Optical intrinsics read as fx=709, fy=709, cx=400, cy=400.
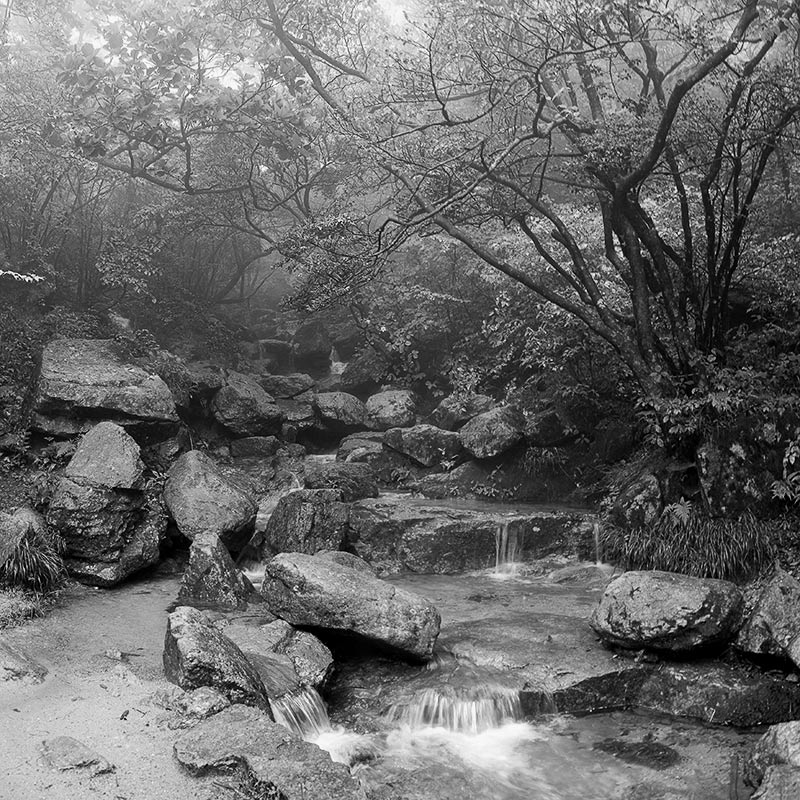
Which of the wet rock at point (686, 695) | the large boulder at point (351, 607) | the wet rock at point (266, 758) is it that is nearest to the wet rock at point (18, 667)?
the wet rock at point (266, 758)

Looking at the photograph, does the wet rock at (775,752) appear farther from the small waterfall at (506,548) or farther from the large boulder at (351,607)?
the small waterfall at (506,548)

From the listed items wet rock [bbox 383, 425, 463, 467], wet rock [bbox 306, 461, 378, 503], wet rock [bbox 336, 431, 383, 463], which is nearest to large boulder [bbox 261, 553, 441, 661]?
wet rock [bbox 306, 461, 378, 503]

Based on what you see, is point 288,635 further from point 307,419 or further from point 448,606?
point 307,419

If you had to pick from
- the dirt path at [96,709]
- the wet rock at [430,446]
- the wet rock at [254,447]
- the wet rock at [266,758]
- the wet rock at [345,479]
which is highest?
the wet rock at [430,446]

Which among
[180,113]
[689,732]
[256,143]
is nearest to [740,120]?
[689,732]

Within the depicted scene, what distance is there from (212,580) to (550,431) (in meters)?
7.51

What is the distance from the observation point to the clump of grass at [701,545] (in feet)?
28.0

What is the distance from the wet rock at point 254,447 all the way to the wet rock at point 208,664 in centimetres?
956

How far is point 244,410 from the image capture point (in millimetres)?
16078

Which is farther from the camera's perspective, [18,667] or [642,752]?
[18,667]

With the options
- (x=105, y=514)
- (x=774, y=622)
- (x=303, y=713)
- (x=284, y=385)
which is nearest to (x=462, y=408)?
(x=284, y=385)

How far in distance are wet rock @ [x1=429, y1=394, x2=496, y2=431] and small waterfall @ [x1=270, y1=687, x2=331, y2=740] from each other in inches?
375

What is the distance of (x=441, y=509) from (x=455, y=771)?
6193mm

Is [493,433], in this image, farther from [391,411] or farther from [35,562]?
[35,562]
